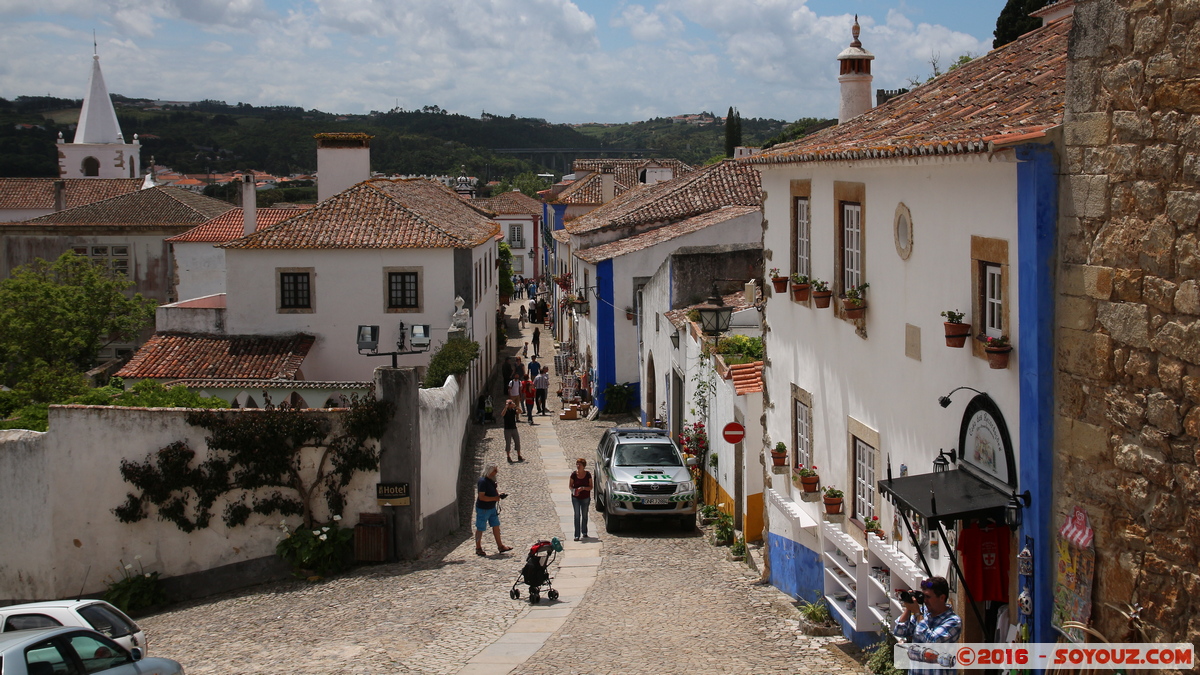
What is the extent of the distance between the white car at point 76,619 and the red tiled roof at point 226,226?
3200 cm

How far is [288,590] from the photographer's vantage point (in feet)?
53.1

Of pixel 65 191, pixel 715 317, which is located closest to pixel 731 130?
pixel 65 191

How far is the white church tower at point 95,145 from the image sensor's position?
80.1 metres

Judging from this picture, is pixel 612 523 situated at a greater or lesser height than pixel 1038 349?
lesser

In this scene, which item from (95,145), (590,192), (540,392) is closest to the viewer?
(540,392)

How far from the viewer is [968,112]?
33.8 feet

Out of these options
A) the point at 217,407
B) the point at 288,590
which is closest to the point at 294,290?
the point at 217,407

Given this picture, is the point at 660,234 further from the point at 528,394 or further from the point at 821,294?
the point at 821,294

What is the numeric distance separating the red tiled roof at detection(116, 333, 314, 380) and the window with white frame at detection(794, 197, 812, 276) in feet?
54.7

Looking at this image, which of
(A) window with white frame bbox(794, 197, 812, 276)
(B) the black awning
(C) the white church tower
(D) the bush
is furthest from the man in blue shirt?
(C) the white church tower

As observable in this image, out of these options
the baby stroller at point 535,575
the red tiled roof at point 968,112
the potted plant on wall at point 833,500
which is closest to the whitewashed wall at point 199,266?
the baby stroller at point 535,575

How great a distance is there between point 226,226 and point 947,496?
4102cm

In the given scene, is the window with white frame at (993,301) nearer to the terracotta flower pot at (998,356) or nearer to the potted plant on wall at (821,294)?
the terracotta flower pot at (998,356)

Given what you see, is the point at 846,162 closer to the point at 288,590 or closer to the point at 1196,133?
the point at 1196,133
